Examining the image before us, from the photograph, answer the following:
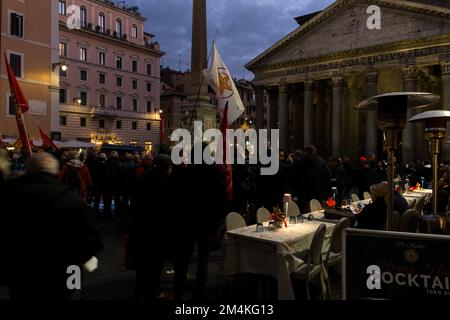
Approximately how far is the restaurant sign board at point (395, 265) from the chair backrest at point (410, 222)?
263cm

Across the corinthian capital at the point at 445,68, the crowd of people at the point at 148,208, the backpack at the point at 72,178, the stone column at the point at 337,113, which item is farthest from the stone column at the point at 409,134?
the backpack at the point at 72,178

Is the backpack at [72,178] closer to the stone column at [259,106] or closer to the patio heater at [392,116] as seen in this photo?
the patio heater at [392,116]

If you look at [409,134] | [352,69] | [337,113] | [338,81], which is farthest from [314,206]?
[338,81]

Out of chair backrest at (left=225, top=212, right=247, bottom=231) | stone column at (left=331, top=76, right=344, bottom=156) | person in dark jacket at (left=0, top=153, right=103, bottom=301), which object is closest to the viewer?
person in dark jacket at (left=0, top=153, right=103, bottom=301)

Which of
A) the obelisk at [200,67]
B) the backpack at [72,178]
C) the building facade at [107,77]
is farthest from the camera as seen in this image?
the building facade at [107,77]

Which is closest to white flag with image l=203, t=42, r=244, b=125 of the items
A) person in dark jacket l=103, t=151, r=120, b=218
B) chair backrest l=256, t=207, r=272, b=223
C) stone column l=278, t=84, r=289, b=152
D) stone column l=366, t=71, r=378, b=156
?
chair backrest l=256, t=207, r=272, b=223

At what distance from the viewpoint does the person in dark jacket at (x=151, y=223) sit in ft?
16.1

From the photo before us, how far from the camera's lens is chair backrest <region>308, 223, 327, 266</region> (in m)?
5.20

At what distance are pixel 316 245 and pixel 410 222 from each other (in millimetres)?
1588

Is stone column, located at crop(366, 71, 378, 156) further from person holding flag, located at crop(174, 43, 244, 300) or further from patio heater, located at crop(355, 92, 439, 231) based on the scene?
person holding flag, located at crop(174, 43, 244, 300)

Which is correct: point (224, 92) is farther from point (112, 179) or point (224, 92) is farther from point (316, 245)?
point (112, 179)

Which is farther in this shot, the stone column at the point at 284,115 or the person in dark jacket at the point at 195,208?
the stone column at the point at 284,115

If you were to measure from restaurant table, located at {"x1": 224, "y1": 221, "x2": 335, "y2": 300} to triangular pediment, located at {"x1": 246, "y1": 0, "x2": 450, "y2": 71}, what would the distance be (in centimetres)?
2452
